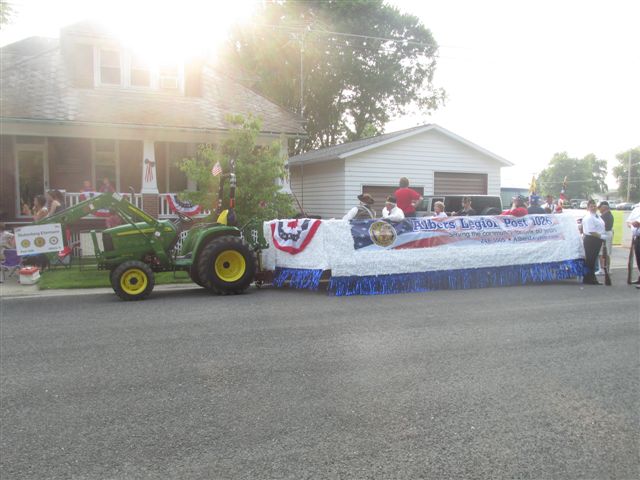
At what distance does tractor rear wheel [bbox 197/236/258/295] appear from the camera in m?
9.92

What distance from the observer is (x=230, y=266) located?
33.6ft

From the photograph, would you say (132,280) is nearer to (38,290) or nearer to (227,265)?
(227,265)

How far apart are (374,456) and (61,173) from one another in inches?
683

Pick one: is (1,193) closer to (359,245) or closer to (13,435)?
(359,245)

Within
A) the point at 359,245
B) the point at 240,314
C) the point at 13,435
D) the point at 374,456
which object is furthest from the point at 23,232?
the point at 374,456

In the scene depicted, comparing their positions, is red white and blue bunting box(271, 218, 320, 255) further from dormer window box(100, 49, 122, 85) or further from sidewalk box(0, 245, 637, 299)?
dormer window box(100, 49, 122, 85)

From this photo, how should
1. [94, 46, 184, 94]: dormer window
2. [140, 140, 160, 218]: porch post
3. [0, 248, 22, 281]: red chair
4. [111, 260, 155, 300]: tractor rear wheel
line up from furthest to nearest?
[94, 46, 184, 94]: dormer window
[140, 140, 160, 218]: porch post
[0, 248, 22, 281]: red chair
[111, 260, 155, 300]: tractor rear wheel

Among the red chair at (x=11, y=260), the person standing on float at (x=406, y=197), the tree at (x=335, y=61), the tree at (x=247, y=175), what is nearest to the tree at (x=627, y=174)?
the tree at (x=335, y=61)

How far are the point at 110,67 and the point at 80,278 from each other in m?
9.52

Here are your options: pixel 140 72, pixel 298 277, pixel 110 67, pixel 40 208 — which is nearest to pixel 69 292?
Result: pixel 298 277

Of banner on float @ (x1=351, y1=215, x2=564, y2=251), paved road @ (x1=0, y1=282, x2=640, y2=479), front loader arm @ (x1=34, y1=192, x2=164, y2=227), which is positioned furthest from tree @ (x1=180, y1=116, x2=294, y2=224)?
paved road @ (x1=0, y1=282, x2=640, y2=479)

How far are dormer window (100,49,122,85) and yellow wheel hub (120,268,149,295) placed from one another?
441 inches

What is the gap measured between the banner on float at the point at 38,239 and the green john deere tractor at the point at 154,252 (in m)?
0.15

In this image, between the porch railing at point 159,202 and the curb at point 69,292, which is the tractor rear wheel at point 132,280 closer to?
the curb at point 69,292
